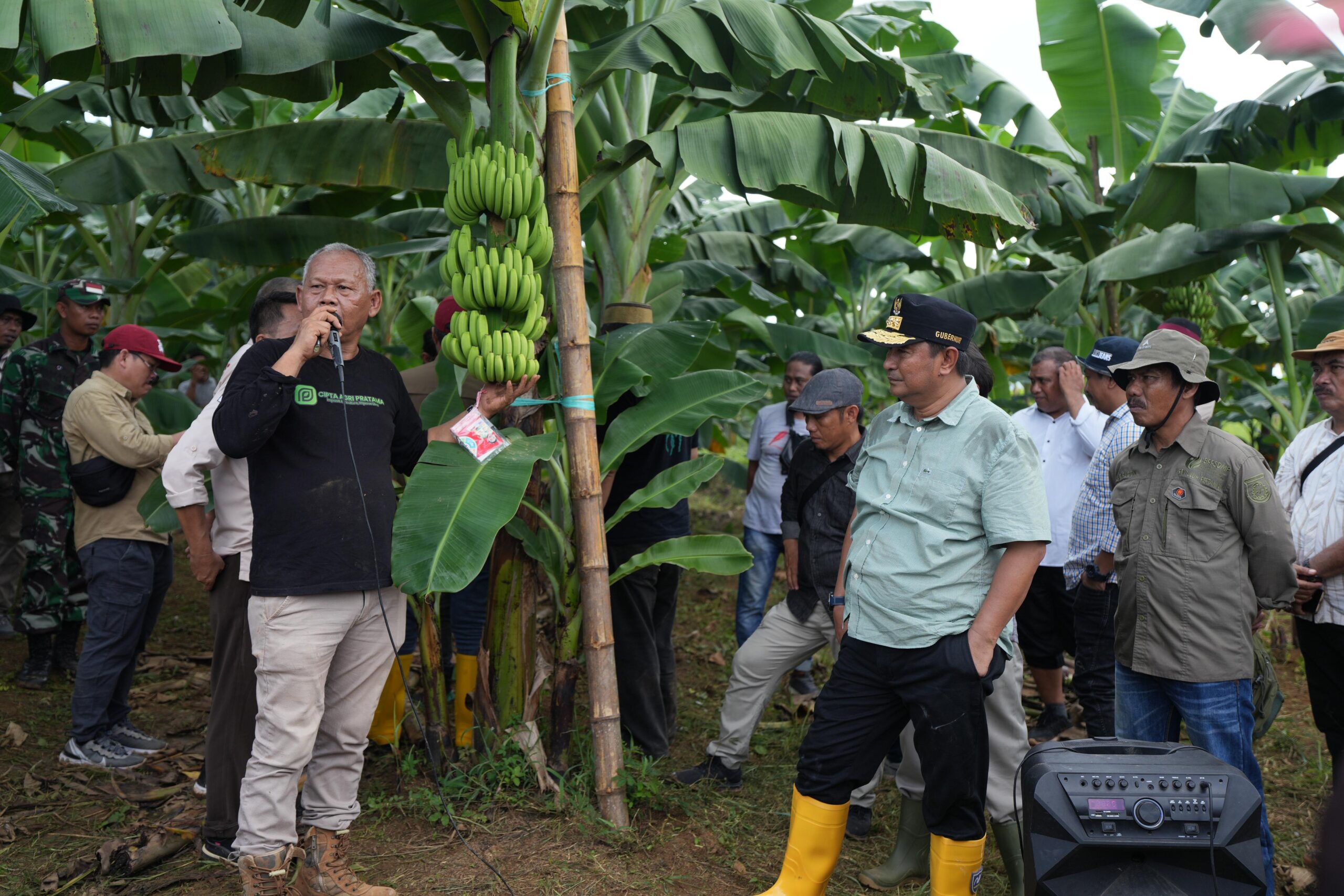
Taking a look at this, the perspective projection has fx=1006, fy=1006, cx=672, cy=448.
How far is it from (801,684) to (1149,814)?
3.81 m

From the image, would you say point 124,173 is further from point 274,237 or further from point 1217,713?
point 1217,713

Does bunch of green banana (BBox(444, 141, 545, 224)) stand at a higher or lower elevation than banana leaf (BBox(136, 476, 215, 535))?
higher

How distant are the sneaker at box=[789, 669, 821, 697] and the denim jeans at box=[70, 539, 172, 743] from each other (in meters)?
3.71

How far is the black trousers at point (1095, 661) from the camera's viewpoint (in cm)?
478

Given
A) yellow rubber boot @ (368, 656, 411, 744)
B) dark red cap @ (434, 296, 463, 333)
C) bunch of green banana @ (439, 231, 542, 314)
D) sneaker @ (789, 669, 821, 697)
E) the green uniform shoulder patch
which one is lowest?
sneaker @ (789, 669, 821, 697)

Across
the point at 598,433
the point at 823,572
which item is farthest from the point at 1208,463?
the point at 598,433

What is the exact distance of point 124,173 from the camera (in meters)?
5.91

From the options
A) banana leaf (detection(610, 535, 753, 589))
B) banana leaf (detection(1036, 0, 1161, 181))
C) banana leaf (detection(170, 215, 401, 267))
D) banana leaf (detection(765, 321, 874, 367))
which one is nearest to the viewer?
banana leaf (detection(610, 535, 753, 589))

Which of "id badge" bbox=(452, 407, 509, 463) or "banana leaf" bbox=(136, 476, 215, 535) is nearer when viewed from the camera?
"id badge" bbox=(452, 407, 509, 463)

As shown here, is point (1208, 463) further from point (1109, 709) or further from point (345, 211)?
point (345, 211)

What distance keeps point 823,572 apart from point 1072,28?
5309 millimetres

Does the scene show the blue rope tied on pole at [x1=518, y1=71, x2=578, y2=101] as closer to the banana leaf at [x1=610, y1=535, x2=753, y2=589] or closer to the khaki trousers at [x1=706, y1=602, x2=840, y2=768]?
the banana leaf at [x1=610, y1=535, x2=753, y2=589]

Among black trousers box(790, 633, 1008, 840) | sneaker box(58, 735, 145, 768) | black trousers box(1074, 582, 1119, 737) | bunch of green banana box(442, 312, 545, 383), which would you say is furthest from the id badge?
black trousers box(1074, 582, 1119, 737)

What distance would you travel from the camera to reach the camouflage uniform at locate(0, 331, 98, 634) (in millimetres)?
5711
